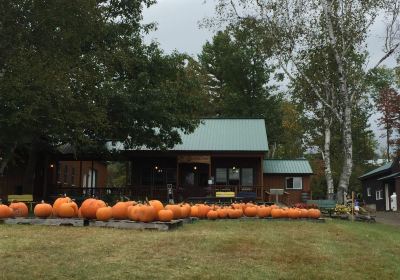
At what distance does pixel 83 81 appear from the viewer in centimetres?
1661

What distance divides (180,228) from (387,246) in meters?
4.47

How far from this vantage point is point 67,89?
50.1 ft

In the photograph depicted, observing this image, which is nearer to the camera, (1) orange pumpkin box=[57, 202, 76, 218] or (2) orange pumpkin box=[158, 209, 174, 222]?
(2) orange pumpkin box=[158, 209, 174, 222]

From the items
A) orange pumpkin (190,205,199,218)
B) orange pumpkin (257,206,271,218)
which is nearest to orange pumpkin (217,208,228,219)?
orange pumpkin (190,205,199,218)

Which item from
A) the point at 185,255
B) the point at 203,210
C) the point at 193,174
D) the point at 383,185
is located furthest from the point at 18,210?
the point at 383,185

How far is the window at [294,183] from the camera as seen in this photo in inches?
1351

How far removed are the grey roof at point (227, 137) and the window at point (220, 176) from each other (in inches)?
85.5

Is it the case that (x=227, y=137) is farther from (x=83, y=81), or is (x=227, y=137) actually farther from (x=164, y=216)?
(x=164, y=216)

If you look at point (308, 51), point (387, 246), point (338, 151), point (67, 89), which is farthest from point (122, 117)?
point (338, 151)

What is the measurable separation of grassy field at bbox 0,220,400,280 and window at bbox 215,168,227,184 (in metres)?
20.9

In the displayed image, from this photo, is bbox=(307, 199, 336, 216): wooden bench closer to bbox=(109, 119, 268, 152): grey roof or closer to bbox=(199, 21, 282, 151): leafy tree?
bbox=(109, 119, 268, 152): grey roof

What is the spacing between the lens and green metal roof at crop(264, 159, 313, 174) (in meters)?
33.7

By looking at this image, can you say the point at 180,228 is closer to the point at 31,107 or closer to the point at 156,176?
the point at 31,107

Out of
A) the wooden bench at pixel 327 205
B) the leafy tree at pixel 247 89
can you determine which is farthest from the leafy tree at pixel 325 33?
the leafy tree at pixel 247 89
